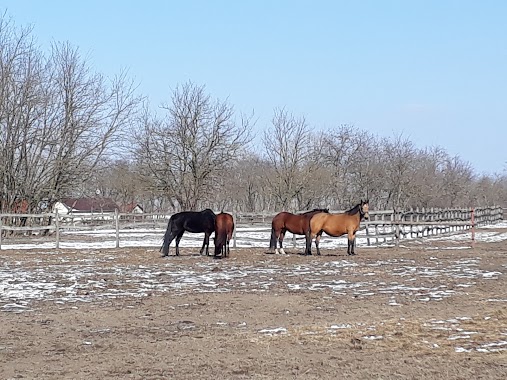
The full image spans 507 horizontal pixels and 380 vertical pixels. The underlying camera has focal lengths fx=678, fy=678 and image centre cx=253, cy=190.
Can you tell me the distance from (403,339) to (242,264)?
912 cm

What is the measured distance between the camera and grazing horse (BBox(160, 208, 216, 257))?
701 inches

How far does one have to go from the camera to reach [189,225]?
1811cm

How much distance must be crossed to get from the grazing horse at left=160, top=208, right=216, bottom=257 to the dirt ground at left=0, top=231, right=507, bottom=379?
2.26m

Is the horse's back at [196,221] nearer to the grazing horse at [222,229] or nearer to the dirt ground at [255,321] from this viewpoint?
the grazing horse at [222,229]

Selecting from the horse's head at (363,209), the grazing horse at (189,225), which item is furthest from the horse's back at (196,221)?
the horse's head at (363,209)

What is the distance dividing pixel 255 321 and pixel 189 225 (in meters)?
9.93

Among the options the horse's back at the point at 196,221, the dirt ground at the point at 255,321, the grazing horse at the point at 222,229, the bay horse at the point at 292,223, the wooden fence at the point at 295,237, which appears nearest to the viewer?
the dirt ground at the point at 255,321

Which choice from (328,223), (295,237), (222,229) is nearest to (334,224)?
(328,223)

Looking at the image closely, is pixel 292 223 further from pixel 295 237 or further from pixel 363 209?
pixel 295 237

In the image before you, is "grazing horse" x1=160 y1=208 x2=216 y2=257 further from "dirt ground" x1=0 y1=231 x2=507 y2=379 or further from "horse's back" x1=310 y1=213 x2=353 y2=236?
"horse's back" x1=310 y1=213 x2=353 y2=236

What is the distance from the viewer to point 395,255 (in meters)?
18.3

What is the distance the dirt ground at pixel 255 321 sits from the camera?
5.90 m

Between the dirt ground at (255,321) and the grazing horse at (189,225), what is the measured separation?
226cm

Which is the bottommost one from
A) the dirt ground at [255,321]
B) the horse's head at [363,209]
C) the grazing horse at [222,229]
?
the dirt ground at [255,321]
